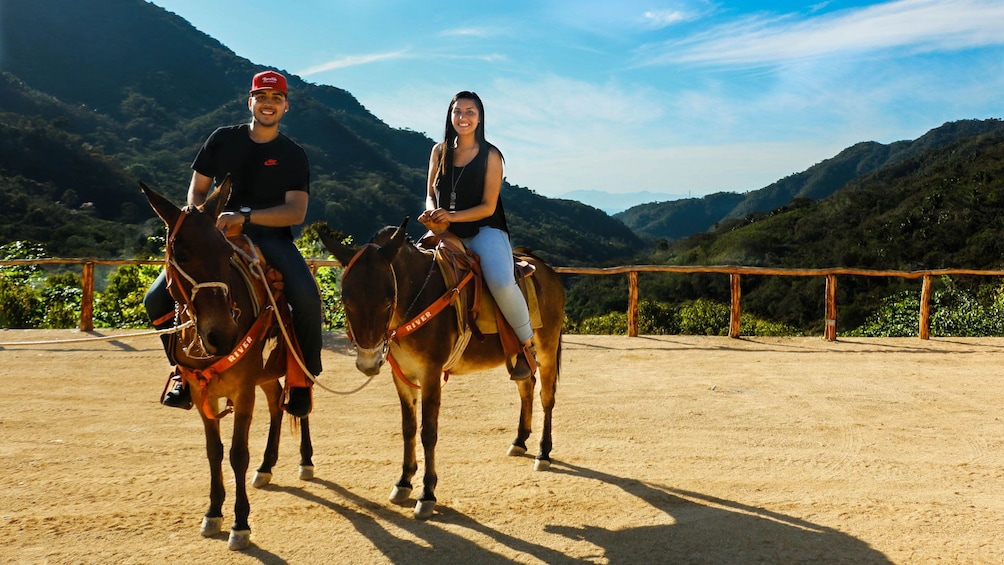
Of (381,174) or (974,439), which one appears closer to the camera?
(974,439)

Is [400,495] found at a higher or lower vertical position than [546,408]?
lower

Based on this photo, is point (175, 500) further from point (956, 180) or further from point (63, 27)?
point (63, 27)

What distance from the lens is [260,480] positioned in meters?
4.64

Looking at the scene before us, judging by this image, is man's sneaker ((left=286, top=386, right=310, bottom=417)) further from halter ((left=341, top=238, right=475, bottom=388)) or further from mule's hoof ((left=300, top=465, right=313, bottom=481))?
mule's hoof ((left=300, top=465, right=313, bottom=481))

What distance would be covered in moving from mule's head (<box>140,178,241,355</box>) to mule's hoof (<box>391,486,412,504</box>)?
159 centimetres

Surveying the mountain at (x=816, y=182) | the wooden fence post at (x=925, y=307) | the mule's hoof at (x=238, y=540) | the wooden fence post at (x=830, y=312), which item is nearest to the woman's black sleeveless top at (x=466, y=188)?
the mule's hoof at (x=238, y=540)

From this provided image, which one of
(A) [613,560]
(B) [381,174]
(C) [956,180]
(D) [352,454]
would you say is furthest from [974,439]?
(B) [381,174]

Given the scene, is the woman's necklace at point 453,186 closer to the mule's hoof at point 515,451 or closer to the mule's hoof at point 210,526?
the mule's hoof at point 515,451

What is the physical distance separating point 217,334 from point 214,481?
109 centimetres

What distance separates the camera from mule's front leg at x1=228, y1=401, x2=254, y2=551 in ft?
12.0

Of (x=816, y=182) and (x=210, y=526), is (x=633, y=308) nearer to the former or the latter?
(x=210, y=526)

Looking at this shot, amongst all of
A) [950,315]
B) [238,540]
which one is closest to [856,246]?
[950,315]

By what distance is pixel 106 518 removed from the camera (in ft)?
13.2

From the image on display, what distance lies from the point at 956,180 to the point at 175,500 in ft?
144
